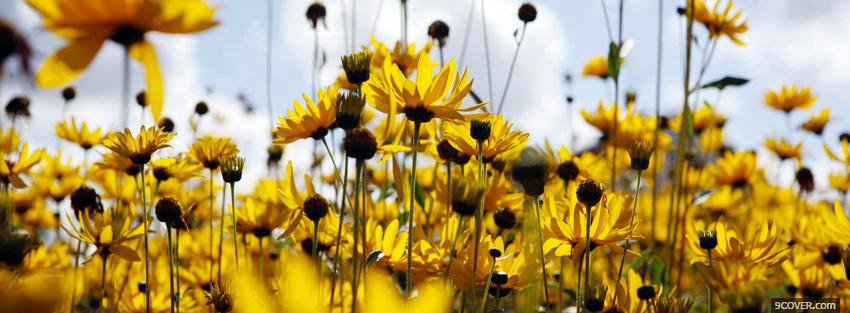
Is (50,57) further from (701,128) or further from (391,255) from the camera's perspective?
(701,128)

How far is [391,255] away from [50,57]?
2.03 feet

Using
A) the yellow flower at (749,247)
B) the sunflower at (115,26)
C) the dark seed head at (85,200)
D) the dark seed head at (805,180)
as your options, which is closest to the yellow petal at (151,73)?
the sunflower at (115,26)

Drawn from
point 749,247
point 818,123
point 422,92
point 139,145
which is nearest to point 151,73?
point 422,92

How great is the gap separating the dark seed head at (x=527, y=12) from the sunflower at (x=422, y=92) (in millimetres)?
889

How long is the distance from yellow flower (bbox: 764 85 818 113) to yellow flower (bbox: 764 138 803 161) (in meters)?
0.15

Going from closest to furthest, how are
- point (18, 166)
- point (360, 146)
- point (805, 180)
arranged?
point (360, 146) < point (18, 166) < point (805, 180)

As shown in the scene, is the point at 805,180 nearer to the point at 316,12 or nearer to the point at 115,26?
the point at 316,12

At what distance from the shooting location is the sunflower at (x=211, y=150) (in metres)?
1.44

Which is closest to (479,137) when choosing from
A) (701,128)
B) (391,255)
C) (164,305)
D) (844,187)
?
(391,255)

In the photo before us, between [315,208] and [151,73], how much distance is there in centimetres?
46

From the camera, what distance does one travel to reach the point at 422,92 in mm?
937

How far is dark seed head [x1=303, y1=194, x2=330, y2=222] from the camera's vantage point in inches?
38.4

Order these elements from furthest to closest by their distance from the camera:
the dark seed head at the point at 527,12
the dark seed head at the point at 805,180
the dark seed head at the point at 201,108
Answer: the dark seed head at the point at 805,180 < the dark seed head at the point at 201,108 < the dark seed head at the point at 527,12

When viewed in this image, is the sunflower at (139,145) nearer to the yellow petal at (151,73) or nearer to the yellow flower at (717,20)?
the yellow petal at (151,73)
